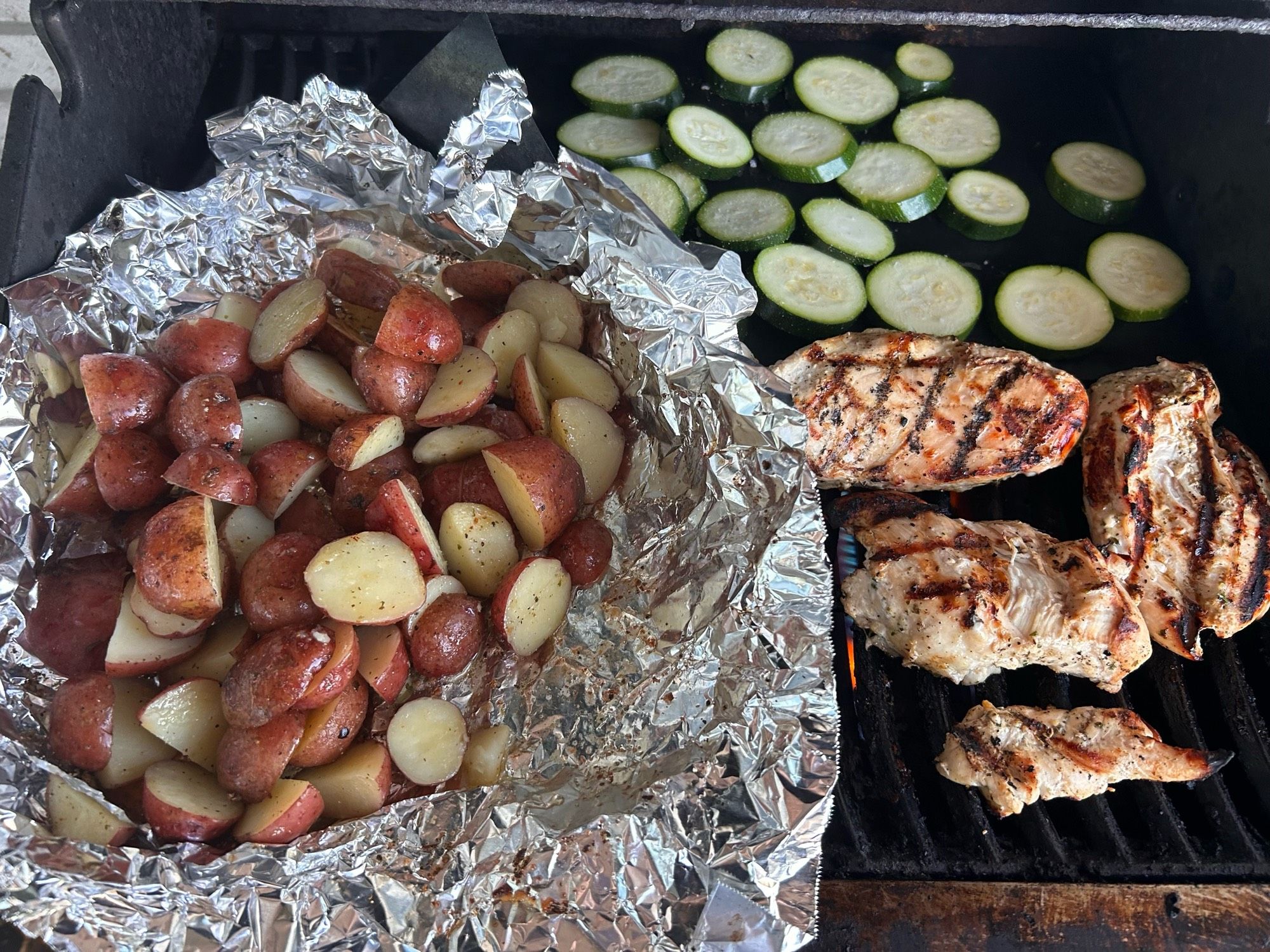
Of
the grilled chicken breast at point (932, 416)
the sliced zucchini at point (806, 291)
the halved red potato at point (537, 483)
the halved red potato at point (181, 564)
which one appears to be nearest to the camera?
the halved red potato at point (181, 564)

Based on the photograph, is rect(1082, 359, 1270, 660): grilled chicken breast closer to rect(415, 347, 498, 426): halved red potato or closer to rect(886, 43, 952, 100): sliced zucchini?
rect(886, 43, 952, 100): sliced zucchini

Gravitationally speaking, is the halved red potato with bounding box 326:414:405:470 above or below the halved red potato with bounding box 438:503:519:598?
above

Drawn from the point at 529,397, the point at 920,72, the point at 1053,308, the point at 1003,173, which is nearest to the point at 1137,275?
the point at 1053,308

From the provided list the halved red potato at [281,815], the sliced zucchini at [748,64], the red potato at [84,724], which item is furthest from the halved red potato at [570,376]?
the sliced zucchini at [748,64]

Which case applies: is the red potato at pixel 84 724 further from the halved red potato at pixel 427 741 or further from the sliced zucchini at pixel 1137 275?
the sliced zucchini at pixel 1137 275

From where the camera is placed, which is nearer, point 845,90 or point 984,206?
point 984,206

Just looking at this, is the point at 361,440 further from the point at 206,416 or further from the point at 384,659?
the point at 384,659

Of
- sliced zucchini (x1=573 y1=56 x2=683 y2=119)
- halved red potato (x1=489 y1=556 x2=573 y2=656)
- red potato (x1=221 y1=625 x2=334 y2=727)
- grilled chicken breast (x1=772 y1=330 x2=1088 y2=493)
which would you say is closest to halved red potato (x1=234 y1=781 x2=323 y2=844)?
red potato (x1=221 y1=625 x2=334 y2=727)
